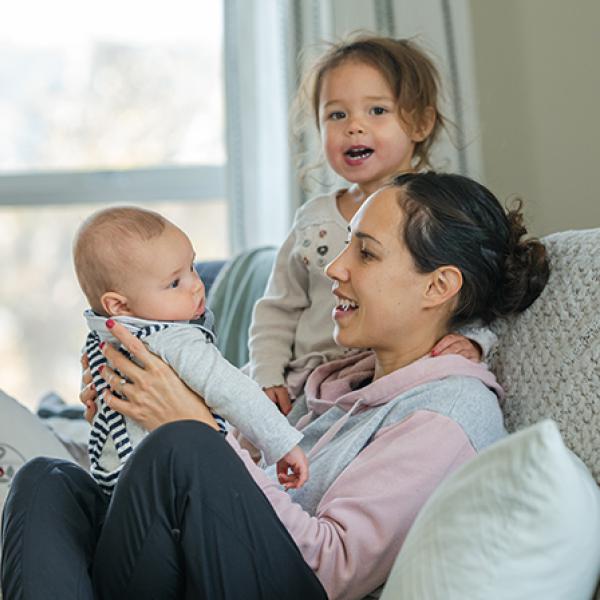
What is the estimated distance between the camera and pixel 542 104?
2688 millimetres

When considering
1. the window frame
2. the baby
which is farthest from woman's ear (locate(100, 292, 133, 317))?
the window frame

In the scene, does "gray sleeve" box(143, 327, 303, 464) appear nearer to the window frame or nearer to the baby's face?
the baby's face

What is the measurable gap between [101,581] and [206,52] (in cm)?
222

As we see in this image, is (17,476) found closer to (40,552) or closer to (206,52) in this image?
(40,552)

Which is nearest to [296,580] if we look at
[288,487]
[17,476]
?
[288,487]

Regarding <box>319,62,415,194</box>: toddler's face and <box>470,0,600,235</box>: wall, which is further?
<box>470,0,600,235</box>: wall

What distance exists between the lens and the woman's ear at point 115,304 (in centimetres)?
154

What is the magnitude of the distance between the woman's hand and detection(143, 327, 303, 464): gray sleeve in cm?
2

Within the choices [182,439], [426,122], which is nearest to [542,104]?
[426,122]

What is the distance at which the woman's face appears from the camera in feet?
5.45

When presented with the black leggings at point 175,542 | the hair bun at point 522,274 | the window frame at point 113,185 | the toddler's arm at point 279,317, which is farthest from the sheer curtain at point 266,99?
the black leggings at point 175,542

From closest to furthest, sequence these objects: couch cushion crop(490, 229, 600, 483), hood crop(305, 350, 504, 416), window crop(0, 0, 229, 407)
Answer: couch cushion crop(490, 229, 600, 483) < hood crop(305, 350, 504, 416) < window crop(0, 0, 229, 407)

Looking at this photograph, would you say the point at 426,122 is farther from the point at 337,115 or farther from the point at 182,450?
the point at 182,450

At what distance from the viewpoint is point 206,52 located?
3.38 metres
